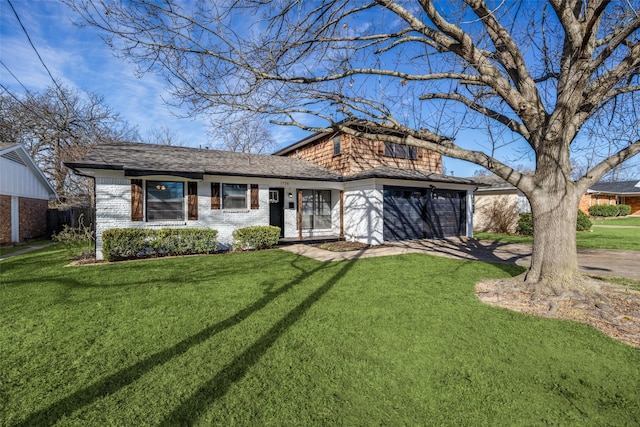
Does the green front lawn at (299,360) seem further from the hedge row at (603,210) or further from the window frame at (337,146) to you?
the hedge row at (603,210)

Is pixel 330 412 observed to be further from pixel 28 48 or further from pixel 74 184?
pixel 74 184

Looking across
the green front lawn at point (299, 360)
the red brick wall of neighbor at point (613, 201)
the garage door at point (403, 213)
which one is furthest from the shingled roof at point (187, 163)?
the red brick wall of neighbor at point (613, 201)

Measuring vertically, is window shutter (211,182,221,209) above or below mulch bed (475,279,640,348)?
above

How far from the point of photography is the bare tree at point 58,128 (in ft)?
64.1

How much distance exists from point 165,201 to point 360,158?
26.2ft

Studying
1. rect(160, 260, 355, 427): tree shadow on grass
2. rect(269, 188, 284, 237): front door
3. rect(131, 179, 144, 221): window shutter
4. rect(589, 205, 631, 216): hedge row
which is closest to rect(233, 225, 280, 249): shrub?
rect(269, 188, 284, 237): front door

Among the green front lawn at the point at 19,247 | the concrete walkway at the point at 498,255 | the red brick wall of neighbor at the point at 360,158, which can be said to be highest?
the red brick wall of neighbor at the point at 360,158

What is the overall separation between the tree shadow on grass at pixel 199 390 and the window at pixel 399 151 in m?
10.7

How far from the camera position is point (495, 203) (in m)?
18.0

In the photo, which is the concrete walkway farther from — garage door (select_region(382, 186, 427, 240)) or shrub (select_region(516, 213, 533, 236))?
shrub (select_region(516, 213, 533, 236))

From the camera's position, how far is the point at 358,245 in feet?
37.3

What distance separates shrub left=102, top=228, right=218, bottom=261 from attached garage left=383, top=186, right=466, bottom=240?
6906 mm

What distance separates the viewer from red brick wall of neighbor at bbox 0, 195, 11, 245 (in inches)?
482

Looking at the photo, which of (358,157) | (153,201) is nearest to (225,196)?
(153,201)
